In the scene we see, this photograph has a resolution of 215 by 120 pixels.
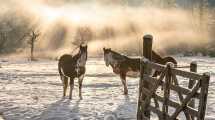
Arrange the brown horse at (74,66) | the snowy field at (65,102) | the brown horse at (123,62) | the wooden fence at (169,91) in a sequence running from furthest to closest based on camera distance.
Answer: the brown horse at (123,62)
the brown horse at (74,66)
the snowy field at (65,102)
the wooden fence at (169,91)

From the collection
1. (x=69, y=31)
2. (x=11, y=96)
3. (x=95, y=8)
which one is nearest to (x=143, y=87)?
(x=11, y=96)

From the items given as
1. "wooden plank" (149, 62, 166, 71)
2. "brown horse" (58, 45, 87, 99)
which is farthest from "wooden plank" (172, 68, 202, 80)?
"brown horse" (58, 45, 87, 99)

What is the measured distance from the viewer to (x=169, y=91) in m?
10.2

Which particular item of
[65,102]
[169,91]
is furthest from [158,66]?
[65,102]

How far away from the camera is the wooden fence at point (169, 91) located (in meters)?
8.60

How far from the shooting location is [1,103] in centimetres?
1617

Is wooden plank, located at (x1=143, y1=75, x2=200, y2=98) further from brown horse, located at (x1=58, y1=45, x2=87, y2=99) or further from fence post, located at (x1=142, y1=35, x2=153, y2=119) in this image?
brown horse, located at (x1=58, y1=45, x2=87, y2=99)

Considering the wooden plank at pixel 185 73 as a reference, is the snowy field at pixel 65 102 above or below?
below

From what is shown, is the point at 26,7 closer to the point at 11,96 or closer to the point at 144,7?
the point at 144,7

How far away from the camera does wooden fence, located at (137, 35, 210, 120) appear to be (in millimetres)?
8599

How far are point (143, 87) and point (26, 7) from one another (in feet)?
278

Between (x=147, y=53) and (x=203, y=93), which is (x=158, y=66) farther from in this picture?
(x=203, y=93)

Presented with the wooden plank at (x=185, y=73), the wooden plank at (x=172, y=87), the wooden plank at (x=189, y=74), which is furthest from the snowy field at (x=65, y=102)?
the wooden plank at (x=189, y=74)

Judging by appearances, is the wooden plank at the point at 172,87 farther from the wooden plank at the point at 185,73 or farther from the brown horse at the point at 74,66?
the brown horse at the point at 74,66
